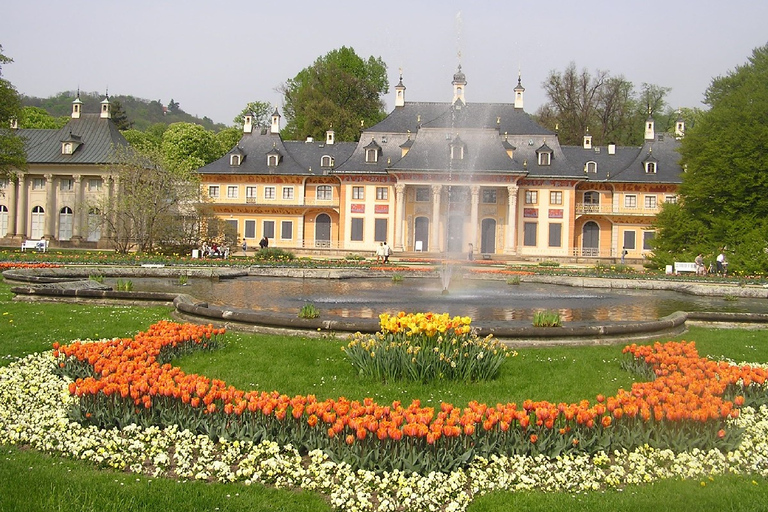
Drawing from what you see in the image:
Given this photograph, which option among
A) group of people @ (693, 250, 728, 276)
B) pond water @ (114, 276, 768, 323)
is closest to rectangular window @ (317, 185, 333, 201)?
group of people @ (693, 250, 728, 276)

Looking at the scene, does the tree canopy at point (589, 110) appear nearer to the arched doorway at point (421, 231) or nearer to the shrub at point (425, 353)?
the arched doorway at point (421, 231)

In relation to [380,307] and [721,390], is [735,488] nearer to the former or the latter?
[721,390]

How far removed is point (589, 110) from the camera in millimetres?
70250

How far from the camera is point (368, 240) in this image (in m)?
55.6

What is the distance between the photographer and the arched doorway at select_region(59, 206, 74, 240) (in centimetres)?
5741

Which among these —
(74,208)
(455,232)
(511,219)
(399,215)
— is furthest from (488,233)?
(74,208)

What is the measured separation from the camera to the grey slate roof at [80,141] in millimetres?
56812

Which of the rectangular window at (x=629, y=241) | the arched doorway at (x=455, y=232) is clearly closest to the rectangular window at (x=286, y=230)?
the arched doorway at (x=455, y=232)

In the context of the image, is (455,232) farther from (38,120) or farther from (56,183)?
(38,120)

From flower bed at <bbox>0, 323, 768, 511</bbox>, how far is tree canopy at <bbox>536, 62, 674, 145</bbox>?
65.1 m

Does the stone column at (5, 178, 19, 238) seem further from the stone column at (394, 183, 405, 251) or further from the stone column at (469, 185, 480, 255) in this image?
the stone column at (469, 185, 480, 255)

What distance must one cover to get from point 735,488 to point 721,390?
2.30 m

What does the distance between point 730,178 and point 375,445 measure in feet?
114

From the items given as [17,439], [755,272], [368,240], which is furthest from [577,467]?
[368,240]
